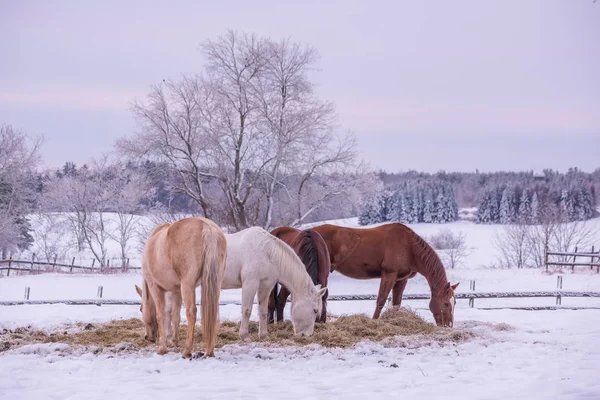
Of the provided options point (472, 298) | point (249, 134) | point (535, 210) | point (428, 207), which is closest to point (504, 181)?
point (428, 207)

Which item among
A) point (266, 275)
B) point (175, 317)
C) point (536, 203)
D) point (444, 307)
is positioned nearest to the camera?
point (175, 317)

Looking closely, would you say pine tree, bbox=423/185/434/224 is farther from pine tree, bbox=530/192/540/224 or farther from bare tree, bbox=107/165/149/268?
bare tree, bbox=107/165/149/268

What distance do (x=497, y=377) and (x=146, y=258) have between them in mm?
4283

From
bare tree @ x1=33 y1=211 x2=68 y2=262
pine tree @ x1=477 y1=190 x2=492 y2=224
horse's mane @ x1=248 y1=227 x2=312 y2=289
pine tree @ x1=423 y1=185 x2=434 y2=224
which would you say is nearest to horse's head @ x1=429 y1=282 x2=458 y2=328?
horse's mane @ x1=248 y1=227 x2=312 y2=289

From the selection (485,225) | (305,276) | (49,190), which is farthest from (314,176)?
(485,225)

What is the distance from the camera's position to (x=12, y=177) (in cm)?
2945

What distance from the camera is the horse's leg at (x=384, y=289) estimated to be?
31.2 feet

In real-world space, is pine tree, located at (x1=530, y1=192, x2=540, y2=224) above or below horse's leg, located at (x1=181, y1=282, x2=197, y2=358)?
above

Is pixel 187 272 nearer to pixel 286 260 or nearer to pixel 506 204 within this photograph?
pixel 286 260

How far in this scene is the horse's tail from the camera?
6371 mm

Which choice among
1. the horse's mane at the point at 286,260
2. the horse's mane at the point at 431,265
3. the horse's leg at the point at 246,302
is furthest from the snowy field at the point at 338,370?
the horse's mane at the point at 286,260

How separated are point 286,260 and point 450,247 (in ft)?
129

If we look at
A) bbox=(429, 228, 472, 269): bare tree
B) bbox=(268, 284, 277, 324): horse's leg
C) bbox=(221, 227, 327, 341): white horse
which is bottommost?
bbox=(268, 284, 277, 324): horse's leg

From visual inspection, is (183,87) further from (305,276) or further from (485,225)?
(485,225)
